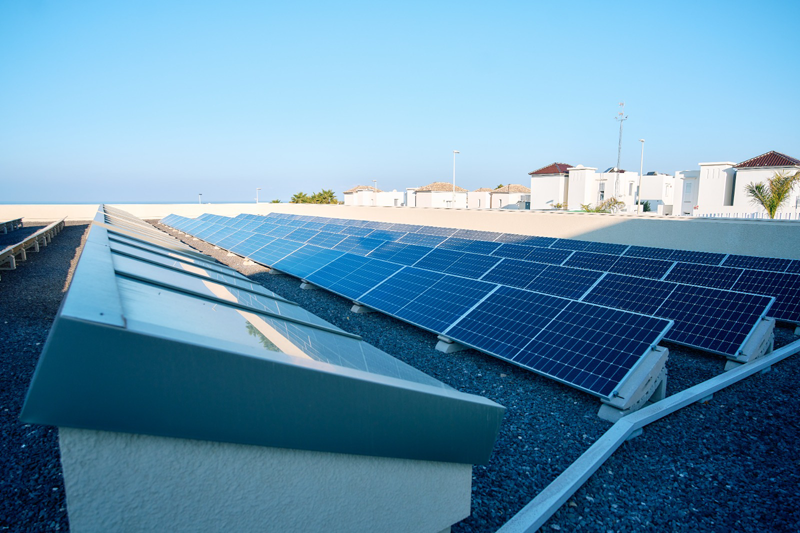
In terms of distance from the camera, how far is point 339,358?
10.9 feet

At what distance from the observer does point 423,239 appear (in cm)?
1612

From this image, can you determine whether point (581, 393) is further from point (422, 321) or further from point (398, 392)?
point (398, 392)

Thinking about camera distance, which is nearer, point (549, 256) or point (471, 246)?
point (549, 256)

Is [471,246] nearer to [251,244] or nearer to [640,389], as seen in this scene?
[640,389]

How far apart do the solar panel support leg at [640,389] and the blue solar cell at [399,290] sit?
15.7 feet

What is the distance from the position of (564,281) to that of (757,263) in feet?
16.6

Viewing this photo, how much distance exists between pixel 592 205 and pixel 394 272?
40.8 m

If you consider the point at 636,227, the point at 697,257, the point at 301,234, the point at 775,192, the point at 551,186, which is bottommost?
the point at 697,257

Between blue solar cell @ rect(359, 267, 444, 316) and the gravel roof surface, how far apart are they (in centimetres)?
190

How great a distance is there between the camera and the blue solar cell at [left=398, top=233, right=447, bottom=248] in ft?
50.0

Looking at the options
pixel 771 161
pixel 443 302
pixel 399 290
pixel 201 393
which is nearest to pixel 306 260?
pixel 399 290

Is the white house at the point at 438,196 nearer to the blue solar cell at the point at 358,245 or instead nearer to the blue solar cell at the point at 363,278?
the blue solar cell at the point at 358,245

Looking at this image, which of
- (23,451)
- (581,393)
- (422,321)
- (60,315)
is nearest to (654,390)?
(581,393)

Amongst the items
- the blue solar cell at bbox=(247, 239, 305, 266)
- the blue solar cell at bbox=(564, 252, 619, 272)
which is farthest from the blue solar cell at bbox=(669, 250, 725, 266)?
the blue solar cell at bbox=(247, 239, 305, 266)
